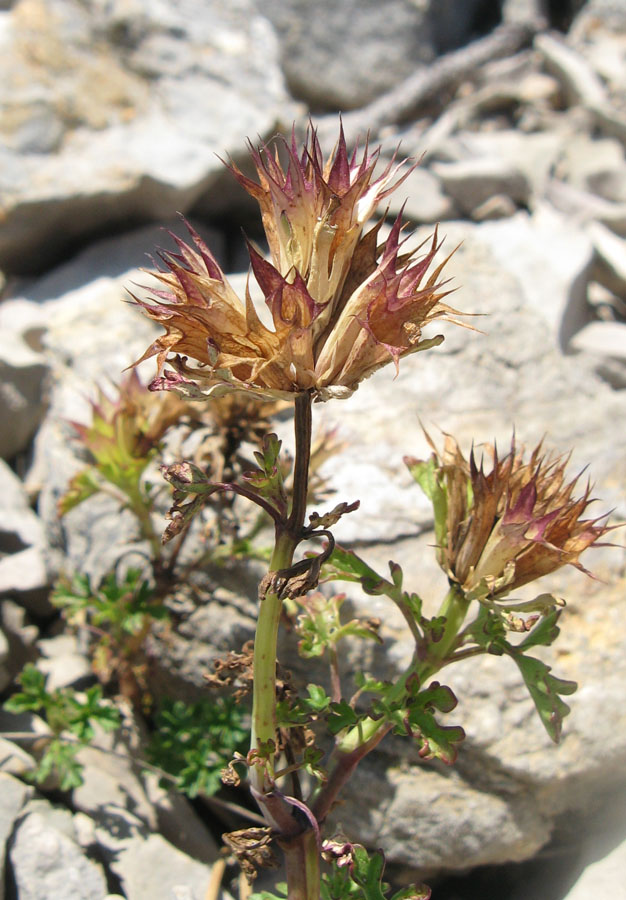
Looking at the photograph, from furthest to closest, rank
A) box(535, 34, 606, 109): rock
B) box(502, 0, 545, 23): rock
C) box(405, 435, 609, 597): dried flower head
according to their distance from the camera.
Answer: box(502, 0, 545, 23): rock < box(535, 34, 606, 109): rock < box(405, 435, 609, 597): dried flower head

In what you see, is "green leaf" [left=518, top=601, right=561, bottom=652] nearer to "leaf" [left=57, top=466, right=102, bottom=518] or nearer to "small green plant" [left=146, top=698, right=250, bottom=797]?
"small green plant" [left=146, top=698, right=250, bottom=797]

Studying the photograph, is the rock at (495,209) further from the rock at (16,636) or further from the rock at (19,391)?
the rock at (16,636)

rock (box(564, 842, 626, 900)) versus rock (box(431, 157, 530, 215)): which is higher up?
rock (box(431, 157, 530, 215))

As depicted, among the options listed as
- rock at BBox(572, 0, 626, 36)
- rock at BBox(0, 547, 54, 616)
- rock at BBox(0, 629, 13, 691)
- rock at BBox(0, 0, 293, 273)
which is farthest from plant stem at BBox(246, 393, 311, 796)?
rock at BBox(572, 0, 626, 36)

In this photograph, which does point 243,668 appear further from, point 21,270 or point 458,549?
point 21,270

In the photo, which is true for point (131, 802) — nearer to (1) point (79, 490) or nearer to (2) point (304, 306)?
(1) point (79, 490)

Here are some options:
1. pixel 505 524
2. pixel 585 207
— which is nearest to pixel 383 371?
pixel 505 524
